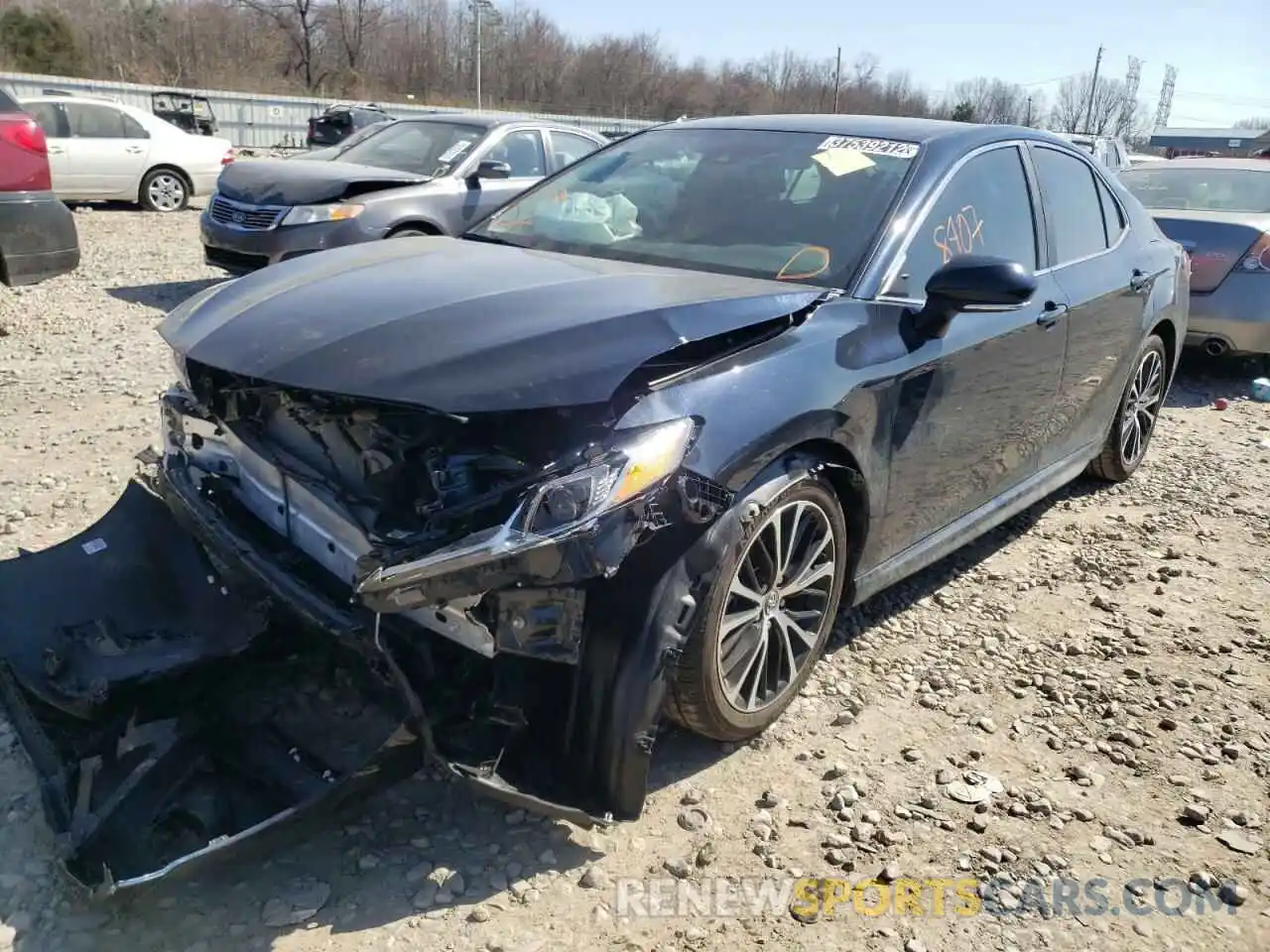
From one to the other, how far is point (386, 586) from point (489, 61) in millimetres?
69530

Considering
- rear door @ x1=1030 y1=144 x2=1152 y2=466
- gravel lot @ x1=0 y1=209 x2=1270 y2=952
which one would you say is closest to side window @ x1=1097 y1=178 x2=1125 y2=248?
rear door @ x1=1030 y1=144 x2=1152 y2=466

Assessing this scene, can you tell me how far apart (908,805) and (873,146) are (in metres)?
2.17

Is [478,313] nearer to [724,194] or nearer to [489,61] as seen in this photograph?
[724,194]

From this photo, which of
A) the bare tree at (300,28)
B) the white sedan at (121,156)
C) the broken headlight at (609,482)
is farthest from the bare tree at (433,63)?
the broken headlight at (609,482)

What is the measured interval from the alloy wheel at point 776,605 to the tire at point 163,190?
13322mm

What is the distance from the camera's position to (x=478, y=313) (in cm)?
258

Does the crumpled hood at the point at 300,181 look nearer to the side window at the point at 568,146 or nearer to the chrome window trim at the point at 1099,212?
the side window at the point at 568,146

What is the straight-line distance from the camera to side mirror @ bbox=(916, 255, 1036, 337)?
289 centimetres

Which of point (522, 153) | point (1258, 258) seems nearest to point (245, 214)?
point (522, 153)

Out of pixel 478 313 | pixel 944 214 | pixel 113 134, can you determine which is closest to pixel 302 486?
pixel 478 313

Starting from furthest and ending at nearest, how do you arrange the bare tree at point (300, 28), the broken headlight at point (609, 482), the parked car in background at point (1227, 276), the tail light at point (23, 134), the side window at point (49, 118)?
the bare tree at point (300, 28) → the side window at point (49, 118) → the parked car in background at point (1227, 276) → the tail light at point (23, 134) → the broken headlight at point (609, 482)

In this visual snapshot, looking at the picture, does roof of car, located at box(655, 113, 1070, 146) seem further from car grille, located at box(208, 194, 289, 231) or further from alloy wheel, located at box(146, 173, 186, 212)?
alloy wheel, located at box(146, 173, 186, 212)

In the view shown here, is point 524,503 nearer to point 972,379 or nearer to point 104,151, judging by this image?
point 972,379

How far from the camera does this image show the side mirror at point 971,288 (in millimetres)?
2889
